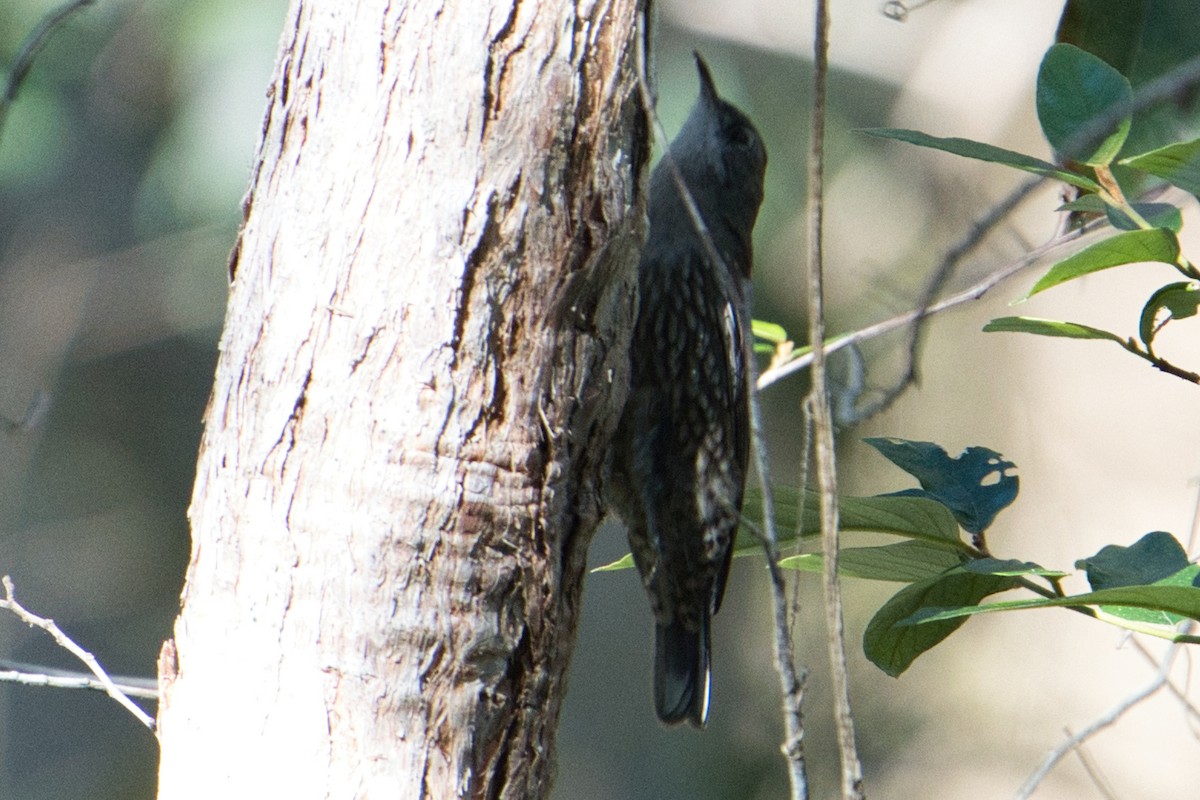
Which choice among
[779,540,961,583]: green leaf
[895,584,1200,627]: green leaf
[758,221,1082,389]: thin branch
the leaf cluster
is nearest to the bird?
[758,221,1082,389]: thin branch

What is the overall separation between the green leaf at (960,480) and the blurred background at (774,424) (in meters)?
2.04

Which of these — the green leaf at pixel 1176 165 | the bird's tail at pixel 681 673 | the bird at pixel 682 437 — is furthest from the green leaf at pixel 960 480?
the bird's tail at pixel 681 673

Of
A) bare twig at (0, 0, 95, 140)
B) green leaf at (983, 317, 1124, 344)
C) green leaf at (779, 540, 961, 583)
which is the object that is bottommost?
green leaf at (779, 540, 961, 583)

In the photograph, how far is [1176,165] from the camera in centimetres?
107

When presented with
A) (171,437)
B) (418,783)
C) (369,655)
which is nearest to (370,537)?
(369,655)

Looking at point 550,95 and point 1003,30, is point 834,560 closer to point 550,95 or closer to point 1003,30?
point 550,95

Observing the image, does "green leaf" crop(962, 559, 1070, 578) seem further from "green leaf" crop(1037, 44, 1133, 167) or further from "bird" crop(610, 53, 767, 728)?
"bird" crop(610, 53, 767, 728)

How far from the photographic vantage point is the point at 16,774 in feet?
14.6

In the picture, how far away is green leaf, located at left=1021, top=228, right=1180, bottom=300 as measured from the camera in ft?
3.51

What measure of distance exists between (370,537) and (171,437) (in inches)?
152

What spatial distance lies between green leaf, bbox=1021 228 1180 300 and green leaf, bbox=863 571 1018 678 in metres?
0.31

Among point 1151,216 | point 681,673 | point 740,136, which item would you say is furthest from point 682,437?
point 1151,216

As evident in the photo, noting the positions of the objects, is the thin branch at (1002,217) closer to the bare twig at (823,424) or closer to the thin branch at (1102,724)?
the bare twig at (823,424)

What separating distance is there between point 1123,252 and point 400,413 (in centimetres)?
71
